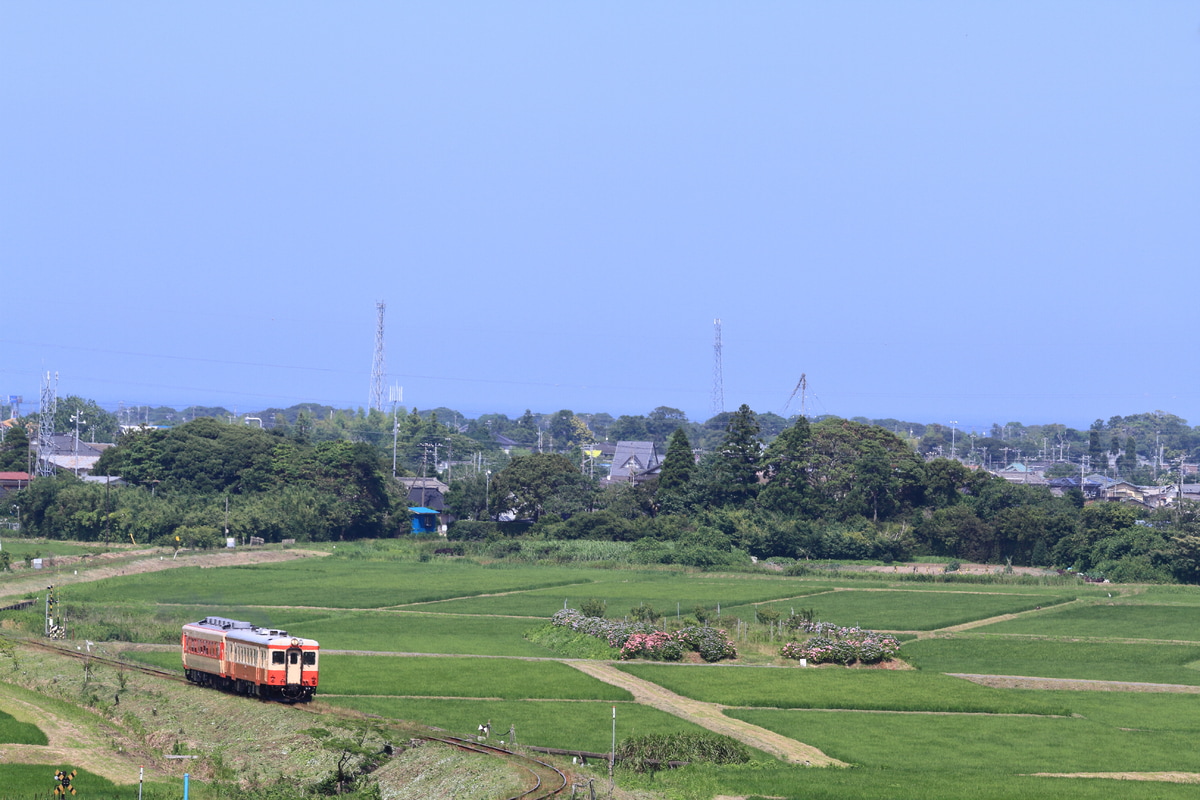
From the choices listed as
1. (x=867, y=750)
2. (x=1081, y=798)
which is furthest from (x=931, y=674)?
(x=1081, y=798)

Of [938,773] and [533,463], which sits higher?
[533,463]

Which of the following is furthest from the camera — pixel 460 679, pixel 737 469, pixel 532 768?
pixel 737 469

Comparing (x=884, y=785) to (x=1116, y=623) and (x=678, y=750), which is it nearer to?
(x=678, y=750)

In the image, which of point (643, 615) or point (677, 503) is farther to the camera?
point (677, 503)

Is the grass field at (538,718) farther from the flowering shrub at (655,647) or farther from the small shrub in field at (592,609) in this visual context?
the small shrub in field at (592,609)

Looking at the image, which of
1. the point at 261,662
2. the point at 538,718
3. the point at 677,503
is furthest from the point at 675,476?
the point at 261,662

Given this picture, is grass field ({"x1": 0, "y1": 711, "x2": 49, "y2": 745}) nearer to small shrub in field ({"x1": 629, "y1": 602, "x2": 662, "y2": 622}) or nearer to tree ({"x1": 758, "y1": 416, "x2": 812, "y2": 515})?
small shrub in field ({"x1": 629, "y1": 602, "x2": 662, "y2": 622})

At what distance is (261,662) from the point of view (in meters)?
47.0

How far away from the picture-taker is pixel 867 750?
1791 inches

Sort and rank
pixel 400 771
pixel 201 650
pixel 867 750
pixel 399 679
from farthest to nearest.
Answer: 1. pixel 399 679
2. pixel 201 650
3. pixel 867 750
4. pixel 400 771

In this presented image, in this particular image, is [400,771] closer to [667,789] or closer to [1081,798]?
[667,789]

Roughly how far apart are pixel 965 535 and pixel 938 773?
8152 centimetres

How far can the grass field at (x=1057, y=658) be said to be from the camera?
62.8 m

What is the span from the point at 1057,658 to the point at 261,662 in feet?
131
